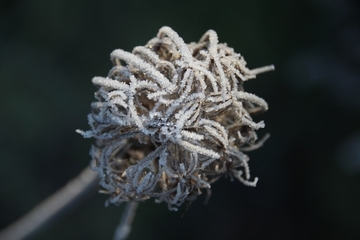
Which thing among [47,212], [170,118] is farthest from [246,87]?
[170,118]

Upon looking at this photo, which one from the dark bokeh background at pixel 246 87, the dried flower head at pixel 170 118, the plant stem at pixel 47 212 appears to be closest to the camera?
the dried flower head at pixel 170 118

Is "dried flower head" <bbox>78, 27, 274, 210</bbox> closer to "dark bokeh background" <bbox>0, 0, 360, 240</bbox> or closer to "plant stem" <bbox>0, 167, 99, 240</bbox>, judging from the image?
"plant stem" <bbox>0, 167, 99, 240</bbox>

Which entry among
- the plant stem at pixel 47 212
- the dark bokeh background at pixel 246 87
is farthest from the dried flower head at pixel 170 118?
the dark bokeh background at pixel 246 87

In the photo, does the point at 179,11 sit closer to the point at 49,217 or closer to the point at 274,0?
the point at 274,0

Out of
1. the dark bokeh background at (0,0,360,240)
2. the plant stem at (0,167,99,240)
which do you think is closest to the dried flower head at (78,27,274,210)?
the plant stem at (0,167,99,240)

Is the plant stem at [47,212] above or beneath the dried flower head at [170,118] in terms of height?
above

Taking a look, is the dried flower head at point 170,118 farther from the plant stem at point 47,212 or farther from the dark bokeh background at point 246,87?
the dark bokeh background at point 246,87
